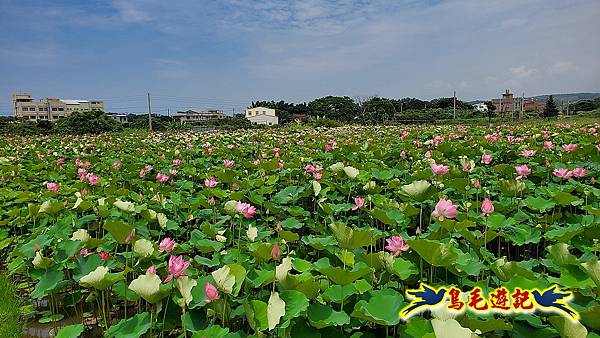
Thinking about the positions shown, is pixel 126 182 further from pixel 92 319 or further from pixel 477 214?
pixel 477 214

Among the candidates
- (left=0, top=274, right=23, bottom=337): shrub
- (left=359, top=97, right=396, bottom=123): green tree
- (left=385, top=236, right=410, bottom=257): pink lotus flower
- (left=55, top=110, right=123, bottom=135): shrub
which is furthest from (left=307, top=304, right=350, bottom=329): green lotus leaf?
(left=359, top=97, right=396, bottom=123): green tree

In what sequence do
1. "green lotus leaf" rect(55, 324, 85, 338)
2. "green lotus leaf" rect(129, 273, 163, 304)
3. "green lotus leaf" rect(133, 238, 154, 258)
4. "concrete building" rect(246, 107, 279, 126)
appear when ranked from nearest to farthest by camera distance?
"green lotus leaf" rect(129, 273, 163, 304), "green lotus leaf" rect(55, 324, 85, 338), "green lotus leaf" rect(133, 238, 154, 258), "concrete building" rect(246, 107, 279, 126)

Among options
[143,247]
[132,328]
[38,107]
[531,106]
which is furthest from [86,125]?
[38,107]

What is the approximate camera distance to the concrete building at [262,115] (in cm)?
6022

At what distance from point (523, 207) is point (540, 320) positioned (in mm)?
1502

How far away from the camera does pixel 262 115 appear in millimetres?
62906

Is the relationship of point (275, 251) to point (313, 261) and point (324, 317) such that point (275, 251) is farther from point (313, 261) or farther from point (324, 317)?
point (313, 261)

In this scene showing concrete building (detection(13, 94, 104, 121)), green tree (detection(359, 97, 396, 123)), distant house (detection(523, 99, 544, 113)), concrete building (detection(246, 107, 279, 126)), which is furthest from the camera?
concrete building (detection(13, 94, 104, 121))

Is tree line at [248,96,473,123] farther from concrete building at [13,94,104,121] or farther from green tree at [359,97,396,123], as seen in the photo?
concrete building at [13,94,104,121]

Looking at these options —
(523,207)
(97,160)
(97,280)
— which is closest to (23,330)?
(97,280)

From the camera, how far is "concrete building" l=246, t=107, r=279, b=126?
60.2 meters

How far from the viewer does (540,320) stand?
4.59 feet

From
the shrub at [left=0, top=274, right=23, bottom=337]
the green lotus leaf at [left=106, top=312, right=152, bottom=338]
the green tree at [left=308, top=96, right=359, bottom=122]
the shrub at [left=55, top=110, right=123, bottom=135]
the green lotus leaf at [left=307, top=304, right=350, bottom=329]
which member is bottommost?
the shrub at [left=0, top=274, right=23, bottom=337]

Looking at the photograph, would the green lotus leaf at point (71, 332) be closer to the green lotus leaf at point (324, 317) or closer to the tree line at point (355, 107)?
the green lotus leaf at point (324, 317)
